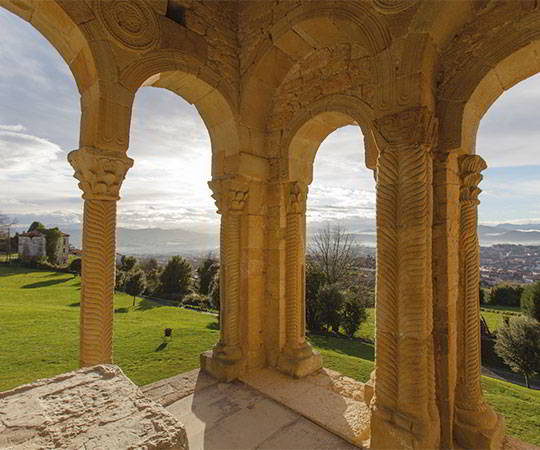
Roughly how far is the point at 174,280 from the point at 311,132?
19.7m

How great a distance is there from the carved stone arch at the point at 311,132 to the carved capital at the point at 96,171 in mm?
2285

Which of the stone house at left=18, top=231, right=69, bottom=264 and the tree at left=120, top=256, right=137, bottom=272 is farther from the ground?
the stone house at left=18, top=231, right=69, bottom=264

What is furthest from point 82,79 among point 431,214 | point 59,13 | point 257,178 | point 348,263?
point 348,263

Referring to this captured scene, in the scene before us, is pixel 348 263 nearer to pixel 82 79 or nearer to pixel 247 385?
pixel 247 385

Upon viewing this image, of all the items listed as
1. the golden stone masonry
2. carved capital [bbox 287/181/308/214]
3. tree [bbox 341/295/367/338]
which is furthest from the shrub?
carved capital [bbox 287/181/308/214]

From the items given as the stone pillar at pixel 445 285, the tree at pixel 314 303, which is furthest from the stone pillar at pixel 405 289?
the tree at pixel 314 303

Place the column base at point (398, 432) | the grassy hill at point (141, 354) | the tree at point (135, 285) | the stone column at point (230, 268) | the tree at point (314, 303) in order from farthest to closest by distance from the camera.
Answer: the tree at point (135, 285) → the tree at point (314, 303) → the grassy hill at point (141, 354) → the stone column at point (230, 268) → the column base at point (398, 432)

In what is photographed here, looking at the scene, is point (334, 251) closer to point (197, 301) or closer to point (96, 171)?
point (197, 301)

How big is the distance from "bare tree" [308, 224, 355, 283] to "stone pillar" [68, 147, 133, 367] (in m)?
16.1

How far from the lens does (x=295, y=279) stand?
4.47 metres

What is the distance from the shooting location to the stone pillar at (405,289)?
2.58 meters

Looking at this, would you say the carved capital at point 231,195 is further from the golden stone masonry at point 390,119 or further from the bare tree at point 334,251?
the bare tree at point 334,251

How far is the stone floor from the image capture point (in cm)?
288

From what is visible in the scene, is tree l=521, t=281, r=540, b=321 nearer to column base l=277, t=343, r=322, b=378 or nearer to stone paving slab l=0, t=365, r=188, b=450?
column base l=277, t=343, r=322, b=378
